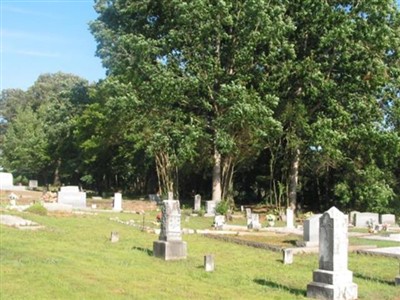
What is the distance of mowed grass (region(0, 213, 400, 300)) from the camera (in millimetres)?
9797

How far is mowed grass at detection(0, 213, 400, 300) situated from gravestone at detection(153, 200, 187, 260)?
0.24 metres

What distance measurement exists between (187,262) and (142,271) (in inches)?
73.2

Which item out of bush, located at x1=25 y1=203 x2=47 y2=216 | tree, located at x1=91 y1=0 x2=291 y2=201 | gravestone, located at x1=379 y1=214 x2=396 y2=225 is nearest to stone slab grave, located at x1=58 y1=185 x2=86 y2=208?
tree, located at x1=91 y1=0 x2=291 y2=201

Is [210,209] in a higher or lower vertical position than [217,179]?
lower

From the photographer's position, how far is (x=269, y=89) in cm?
3375

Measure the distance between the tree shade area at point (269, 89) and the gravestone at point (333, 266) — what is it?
20.6 m

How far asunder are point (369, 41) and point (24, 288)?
2760 cm

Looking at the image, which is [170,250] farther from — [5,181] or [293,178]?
[5,181]

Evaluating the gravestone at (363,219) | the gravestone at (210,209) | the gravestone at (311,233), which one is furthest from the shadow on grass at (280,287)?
the gravestone at (210,209)

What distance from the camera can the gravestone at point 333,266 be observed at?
32.2 ft

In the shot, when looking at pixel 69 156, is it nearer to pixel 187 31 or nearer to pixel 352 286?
pixel 187 31

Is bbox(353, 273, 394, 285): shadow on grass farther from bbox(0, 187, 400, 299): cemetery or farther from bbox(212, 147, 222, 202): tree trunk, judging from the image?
bbox(212, 147, 222, 202): tree trunk

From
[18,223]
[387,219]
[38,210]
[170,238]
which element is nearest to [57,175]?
[38,210]

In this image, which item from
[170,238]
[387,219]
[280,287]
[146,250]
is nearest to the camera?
[280,287]
